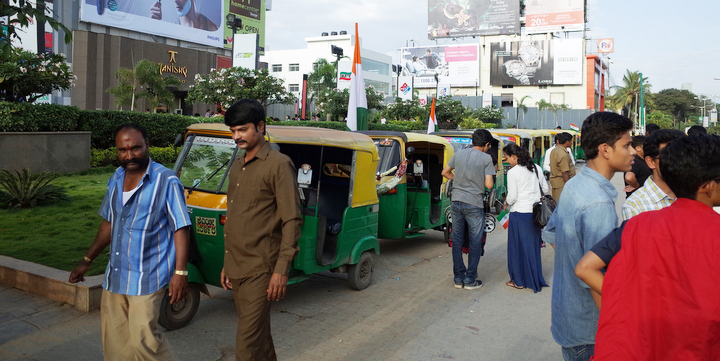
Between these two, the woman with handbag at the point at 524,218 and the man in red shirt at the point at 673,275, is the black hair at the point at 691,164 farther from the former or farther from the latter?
the woman with handbag at the point at 524,218

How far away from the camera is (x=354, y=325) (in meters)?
5.77

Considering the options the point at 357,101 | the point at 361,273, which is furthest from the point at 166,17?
the point at 361,273

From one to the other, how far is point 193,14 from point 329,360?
5356 centimetres

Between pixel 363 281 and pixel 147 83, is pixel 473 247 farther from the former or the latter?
pixel 147 83

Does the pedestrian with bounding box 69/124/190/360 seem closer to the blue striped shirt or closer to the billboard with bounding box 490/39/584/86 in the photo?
the blue striped shirt

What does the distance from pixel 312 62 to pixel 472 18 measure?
27.0 m

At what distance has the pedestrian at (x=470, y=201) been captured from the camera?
23.2ft

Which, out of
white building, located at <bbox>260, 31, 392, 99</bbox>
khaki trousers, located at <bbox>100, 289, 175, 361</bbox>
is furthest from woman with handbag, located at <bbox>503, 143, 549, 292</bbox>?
white building, located at <bbox>260, 31, 392, 99</bbox>

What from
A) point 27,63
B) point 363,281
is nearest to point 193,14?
point 27,63

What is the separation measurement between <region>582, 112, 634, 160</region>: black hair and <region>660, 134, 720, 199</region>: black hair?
69 cm

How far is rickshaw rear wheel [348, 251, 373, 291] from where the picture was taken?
6914mm

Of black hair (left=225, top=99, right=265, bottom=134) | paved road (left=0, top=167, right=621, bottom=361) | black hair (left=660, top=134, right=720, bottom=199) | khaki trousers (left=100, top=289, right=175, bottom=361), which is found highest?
black hair (left=225, top=99, right=265, bottom=134)

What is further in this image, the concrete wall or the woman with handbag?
the concrete wall

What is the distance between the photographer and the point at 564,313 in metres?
2.90
